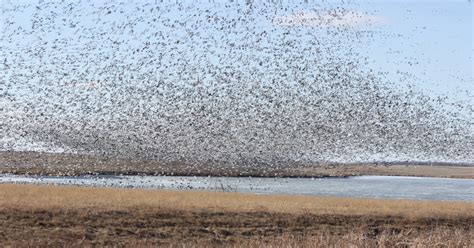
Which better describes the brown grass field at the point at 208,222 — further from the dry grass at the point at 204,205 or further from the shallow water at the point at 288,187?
the shallow water at the point at 288,187

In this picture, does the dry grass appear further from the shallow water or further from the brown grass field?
the shallow water

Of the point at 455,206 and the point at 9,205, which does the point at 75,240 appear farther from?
the point at 455,206

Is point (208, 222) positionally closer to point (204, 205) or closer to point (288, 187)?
point (204, 205)

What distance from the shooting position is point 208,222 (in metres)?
31.0

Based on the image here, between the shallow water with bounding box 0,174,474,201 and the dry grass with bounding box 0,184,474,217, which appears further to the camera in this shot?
the shallow water with bounding box 0,174,474,201

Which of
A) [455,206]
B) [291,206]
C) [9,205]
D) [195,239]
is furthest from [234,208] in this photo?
[455,206]

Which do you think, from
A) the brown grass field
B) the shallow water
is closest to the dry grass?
the brown grass field

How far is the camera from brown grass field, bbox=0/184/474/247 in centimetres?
2606

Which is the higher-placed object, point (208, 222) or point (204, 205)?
point (204, 205)

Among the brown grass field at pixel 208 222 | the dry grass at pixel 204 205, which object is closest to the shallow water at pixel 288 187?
the dry grass at pixel 204 205

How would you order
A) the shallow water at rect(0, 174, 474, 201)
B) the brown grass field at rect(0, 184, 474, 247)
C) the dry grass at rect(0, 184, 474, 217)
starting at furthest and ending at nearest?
1. the shallow water at rect(0, 174, 474, 201)
2. the dry grass at rect(0, 184, 474, 217)
3. the brown grass field at rect(0, 184, 474, 247)

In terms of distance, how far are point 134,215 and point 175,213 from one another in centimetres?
180

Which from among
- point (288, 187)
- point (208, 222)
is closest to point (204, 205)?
point (208, 222)

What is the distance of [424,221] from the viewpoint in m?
35.1
